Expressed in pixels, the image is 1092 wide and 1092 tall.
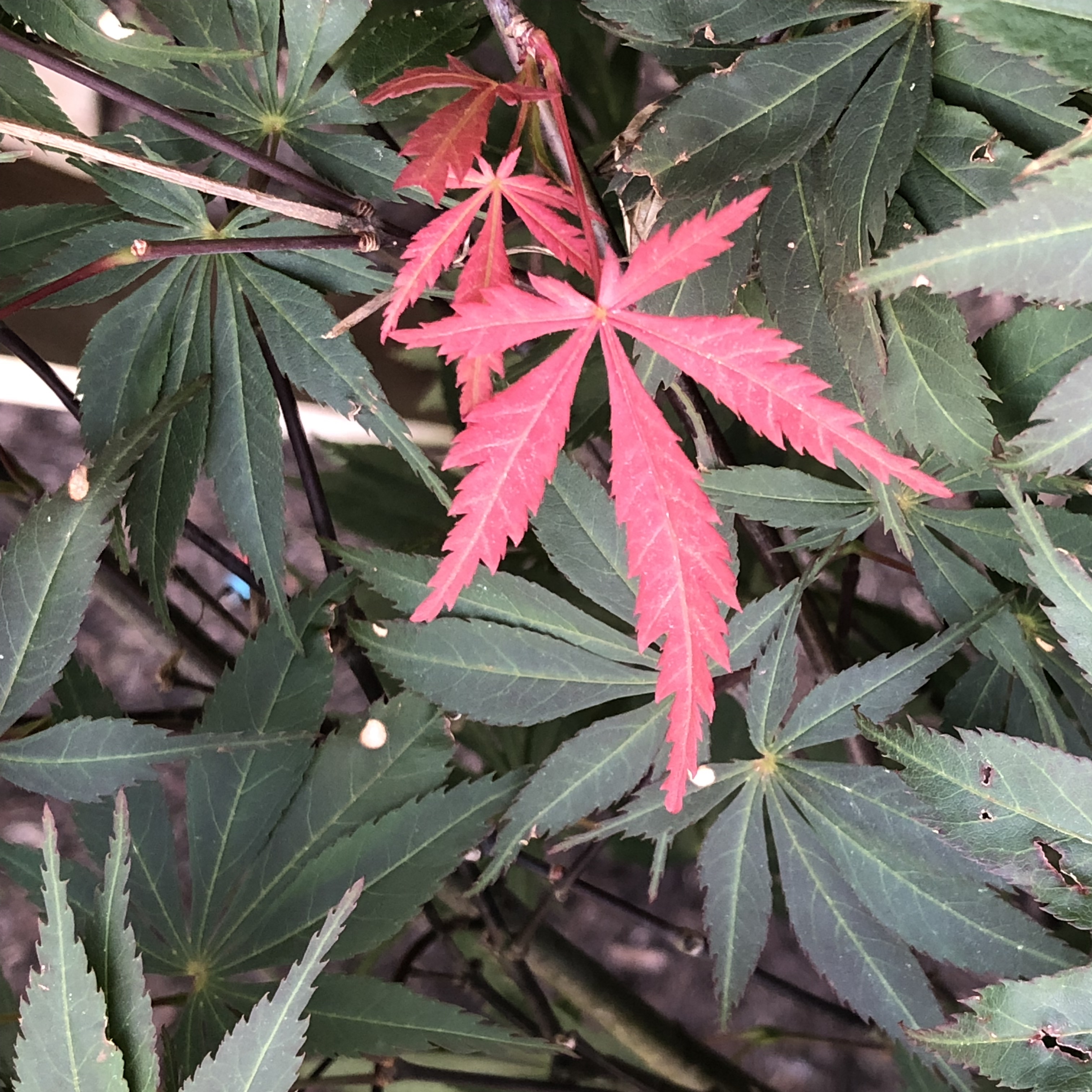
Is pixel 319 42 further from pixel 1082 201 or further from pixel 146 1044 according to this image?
pixel 146 1044

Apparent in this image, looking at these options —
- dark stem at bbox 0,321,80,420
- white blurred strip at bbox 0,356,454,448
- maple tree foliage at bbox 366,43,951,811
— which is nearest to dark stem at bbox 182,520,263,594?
dark stem at bbox 0,321,80,420

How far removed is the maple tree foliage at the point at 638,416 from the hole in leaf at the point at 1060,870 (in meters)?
0.21

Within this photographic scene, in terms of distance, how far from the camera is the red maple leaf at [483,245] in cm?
34

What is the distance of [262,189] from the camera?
0.49 m

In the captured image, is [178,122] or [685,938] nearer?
[178,122]

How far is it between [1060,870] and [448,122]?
0.45 metres

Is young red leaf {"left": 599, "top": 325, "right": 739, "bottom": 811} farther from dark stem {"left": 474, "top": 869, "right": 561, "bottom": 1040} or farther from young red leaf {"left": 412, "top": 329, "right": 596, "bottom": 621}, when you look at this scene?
dark stem {"left": 474, "top": 869, "right": 561, "bottom": 1040}

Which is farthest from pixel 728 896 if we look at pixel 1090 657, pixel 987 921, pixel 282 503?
pixel 282 503

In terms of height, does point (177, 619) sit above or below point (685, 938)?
above

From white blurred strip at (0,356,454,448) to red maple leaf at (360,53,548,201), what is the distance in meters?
0.48

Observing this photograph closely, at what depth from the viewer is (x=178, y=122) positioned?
0.40m

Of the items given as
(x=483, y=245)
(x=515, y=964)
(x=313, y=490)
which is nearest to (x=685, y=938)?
(x=515, y=964)

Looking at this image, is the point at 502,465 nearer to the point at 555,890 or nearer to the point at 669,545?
the point at 669,545

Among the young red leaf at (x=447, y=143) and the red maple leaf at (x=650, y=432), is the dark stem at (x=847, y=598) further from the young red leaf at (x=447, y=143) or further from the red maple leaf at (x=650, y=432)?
the young red leaf at (x=447, y=143)
